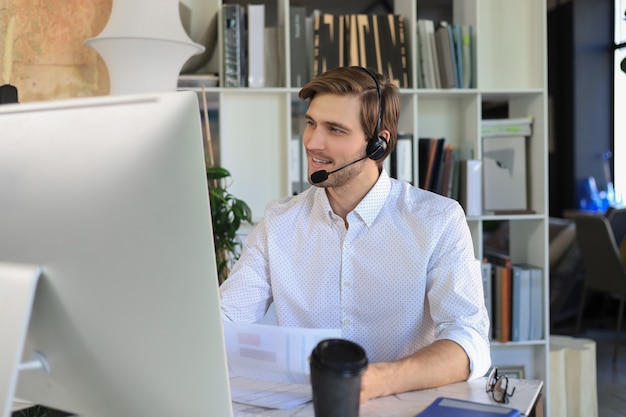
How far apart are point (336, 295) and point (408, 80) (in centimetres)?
166

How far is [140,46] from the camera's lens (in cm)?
263

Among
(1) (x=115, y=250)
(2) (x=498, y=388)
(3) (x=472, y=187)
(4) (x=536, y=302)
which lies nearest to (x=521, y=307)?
(4) (x=536, y=302)

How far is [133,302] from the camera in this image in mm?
846

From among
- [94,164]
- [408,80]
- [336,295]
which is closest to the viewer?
[94,164]

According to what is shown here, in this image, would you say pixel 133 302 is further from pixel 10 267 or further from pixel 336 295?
pixel 336 295

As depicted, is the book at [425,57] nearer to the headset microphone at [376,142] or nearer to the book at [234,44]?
the book at [234,44]

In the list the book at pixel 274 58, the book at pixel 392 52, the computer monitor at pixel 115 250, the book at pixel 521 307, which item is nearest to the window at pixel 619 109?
the book at pixel 521 307

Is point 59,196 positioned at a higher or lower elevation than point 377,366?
higher

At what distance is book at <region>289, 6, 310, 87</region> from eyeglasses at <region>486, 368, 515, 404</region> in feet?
6.70

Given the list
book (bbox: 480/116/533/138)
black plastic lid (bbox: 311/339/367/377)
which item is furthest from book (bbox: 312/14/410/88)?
black plastic lid (bbox: 311/339/367/377)

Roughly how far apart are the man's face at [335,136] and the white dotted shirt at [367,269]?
8 centimetres

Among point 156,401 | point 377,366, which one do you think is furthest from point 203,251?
point 377,366

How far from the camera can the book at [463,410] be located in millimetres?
1128

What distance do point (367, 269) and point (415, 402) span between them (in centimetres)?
53
